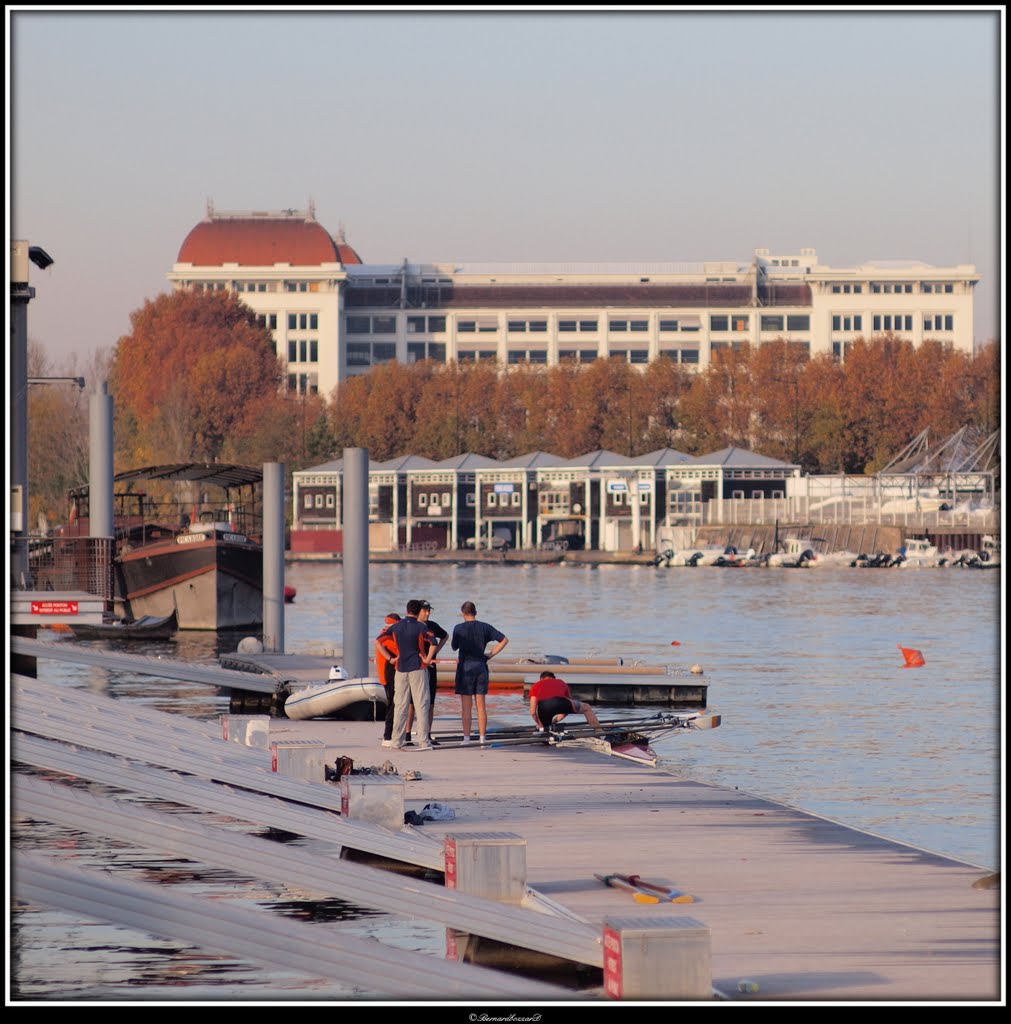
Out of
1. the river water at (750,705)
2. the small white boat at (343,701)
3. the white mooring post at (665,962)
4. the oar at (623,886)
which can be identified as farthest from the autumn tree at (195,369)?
the white mooring post at (665,962)

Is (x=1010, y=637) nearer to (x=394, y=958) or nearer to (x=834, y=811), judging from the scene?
(x=394, y=958)

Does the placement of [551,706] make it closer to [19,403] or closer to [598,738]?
[598,738]

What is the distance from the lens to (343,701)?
25281 millimetres

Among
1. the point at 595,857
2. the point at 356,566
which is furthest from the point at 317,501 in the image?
the point at 595,857

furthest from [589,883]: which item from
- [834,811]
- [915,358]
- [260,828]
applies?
[915,358]

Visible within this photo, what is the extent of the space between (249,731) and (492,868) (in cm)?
869

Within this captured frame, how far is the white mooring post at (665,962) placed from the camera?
9.10 m

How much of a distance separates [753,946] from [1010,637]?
2784 millimetres

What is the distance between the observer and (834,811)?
20.5 metres

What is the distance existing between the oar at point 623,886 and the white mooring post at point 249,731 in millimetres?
7059

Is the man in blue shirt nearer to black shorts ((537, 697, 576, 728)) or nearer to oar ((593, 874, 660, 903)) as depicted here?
black shorts ((537, 697, 576, 728))

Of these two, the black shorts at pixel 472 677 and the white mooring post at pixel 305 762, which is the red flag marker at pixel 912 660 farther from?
the white mooring post at pixel 305 762

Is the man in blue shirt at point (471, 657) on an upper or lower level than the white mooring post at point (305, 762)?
upper
